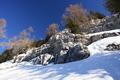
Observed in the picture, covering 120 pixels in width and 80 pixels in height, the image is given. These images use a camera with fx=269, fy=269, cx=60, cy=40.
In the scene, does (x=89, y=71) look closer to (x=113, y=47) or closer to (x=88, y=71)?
(x=88, y=71)

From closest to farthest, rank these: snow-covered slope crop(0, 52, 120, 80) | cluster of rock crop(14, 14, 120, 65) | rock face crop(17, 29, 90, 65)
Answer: snow-covered slope crop(0, 52, 120, 80) → rock face crop(17, 29, 90, 65) → cluster of rock crop(14, 14, 120, 65)

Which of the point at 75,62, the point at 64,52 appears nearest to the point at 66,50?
the point at 64,52

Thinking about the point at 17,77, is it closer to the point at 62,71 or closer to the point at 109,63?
the point at 62,71

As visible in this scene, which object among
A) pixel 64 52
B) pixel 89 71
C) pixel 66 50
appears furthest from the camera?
pixel 66 50

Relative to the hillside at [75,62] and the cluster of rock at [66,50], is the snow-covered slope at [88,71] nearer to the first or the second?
the hillside at [75,62]

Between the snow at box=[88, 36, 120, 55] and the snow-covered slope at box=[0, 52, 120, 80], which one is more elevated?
the snow at box=[88, 36, 120, 55]

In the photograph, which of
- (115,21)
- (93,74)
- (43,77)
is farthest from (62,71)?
(115,21)

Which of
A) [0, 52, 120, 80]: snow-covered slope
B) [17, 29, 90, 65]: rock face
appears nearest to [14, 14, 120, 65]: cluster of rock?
[17, 29, 90, 65]: rock face

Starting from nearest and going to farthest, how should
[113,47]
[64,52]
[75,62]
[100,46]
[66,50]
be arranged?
[75,62]
[113,47]
[100,46]
[64,52]
[66,50]

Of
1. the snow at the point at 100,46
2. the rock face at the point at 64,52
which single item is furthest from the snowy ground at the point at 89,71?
the rock face at the point at 64,52

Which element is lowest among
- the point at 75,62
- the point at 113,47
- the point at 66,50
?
the point at 75,62

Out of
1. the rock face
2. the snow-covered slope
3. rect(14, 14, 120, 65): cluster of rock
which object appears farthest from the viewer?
rect(14, 14, 120, 65): cluster of rock

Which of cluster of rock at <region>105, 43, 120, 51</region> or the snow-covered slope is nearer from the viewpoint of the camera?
the snow-covered slope

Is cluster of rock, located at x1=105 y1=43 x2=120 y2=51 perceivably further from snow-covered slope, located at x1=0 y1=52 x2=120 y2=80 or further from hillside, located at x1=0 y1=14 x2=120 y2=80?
snow-covered slope, located at x1=0 y1=52 x2=120 y2=80
